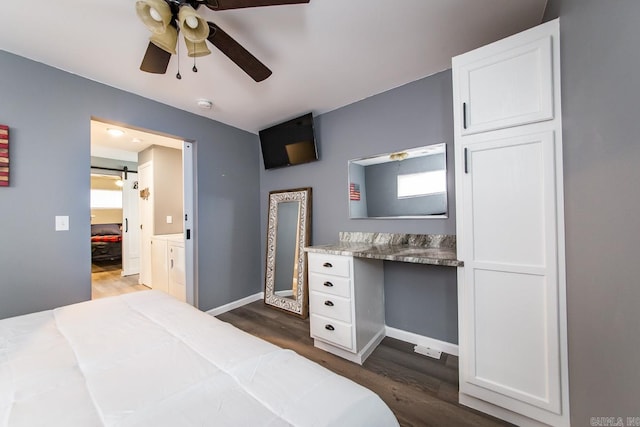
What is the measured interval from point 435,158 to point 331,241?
1.37 meters

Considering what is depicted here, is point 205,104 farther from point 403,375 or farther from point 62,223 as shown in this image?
point 403,375

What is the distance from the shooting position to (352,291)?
6.37 ft

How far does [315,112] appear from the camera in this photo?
2.81 m

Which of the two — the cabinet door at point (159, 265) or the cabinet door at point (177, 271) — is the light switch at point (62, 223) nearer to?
the cabinet door at point (177, 271)

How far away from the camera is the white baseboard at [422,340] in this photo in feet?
6.70

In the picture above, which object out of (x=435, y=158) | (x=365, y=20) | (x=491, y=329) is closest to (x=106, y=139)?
(x=365, y=20)

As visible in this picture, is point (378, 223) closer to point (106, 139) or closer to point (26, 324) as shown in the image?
point (26, 324)

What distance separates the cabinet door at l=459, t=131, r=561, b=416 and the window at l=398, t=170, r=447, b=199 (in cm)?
64

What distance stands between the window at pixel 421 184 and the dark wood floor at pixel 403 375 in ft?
4.57

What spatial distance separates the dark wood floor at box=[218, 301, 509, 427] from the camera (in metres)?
1.43

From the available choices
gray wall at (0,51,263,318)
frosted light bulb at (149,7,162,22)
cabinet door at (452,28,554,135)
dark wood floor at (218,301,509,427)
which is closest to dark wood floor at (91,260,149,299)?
gray wall at (0,51,263,318)

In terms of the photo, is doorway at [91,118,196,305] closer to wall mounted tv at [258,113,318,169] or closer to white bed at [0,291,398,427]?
wall mounted tv at [258,113,318,169]

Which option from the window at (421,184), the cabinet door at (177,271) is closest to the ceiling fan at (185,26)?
the window at (421,184)

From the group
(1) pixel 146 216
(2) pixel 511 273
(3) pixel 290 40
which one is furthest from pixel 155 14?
(1) pixel 146 216
